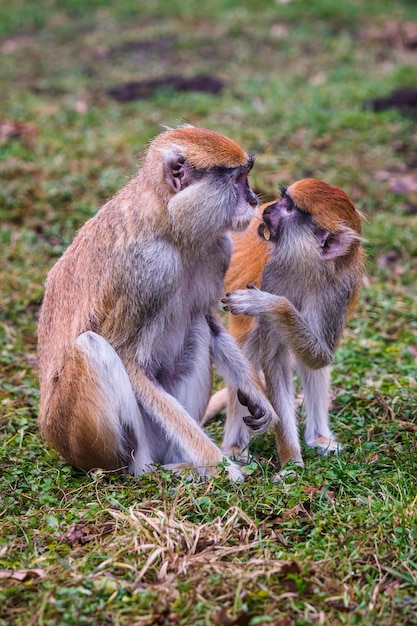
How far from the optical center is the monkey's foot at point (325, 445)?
3998 millimetres

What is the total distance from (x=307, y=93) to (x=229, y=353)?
5613 mm

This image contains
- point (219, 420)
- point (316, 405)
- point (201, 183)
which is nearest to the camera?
point (201, 183)

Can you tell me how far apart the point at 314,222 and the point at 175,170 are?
74cm

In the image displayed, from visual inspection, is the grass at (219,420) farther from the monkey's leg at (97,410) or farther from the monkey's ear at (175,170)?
the monkey's ear at (175,170)

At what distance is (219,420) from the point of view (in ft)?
15.2

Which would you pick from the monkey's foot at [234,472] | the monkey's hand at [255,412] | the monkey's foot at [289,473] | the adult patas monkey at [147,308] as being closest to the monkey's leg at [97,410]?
the adult patas monkey at [147,308]

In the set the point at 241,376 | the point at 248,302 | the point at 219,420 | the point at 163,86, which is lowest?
the point at 219,420

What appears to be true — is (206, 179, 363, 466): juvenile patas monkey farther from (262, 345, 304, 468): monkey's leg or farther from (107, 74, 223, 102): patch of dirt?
(107, 74, 223, 102): patch of dirt

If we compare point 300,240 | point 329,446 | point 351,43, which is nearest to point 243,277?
point 300,240

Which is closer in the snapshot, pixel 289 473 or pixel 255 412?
pixel 289 473

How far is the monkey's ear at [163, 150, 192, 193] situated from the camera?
352cm

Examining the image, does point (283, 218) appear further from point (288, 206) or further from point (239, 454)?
point (239, 454)

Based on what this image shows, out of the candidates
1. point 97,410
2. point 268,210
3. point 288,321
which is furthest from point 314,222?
point 97,410

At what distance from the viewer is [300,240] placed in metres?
3.89
